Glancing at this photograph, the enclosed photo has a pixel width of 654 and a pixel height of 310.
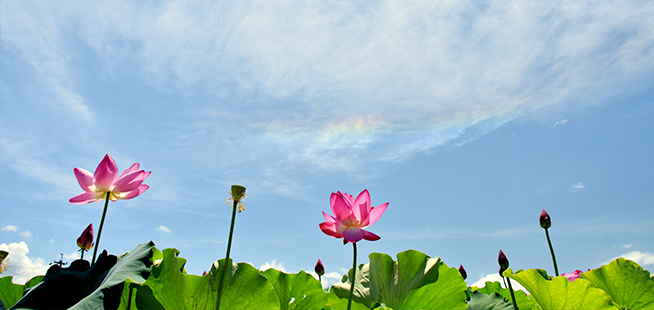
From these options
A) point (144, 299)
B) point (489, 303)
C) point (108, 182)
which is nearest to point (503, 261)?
point (489, 303)

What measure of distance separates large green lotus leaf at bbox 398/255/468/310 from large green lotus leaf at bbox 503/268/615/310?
248 mm

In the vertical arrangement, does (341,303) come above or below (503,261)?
below

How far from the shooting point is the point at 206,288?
1.48m

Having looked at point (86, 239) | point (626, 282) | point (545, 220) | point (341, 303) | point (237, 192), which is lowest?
point (341, 303)

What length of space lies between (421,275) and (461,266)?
1.61m

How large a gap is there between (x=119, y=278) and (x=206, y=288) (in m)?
0.40

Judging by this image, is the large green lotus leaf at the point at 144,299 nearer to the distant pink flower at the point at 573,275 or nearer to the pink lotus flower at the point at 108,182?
the pink lotus flower at the point at 108,182

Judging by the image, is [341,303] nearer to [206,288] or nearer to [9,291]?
[206,288]

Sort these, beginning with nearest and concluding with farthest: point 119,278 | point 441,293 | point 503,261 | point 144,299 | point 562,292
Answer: point 119,278, point 144,299, point 562,292, point 441,293, point 503,261

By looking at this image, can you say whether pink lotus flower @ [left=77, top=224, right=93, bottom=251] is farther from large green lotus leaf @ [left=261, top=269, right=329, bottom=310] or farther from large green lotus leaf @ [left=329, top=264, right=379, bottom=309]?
large green lotus leaf @ [left=329, top=264, right=379, bottom=309]

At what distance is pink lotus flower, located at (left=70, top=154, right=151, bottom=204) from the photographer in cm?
165

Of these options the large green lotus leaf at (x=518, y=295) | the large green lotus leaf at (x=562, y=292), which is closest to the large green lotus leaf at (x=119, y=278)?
the large green lotus leaf at (x=562, y=292)

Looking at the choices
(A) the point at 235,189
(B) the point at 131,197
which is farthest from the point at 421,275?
(B) the point at 131,197

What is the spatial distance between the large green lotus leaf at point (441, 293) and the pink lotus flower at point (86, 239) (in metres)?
1.61
